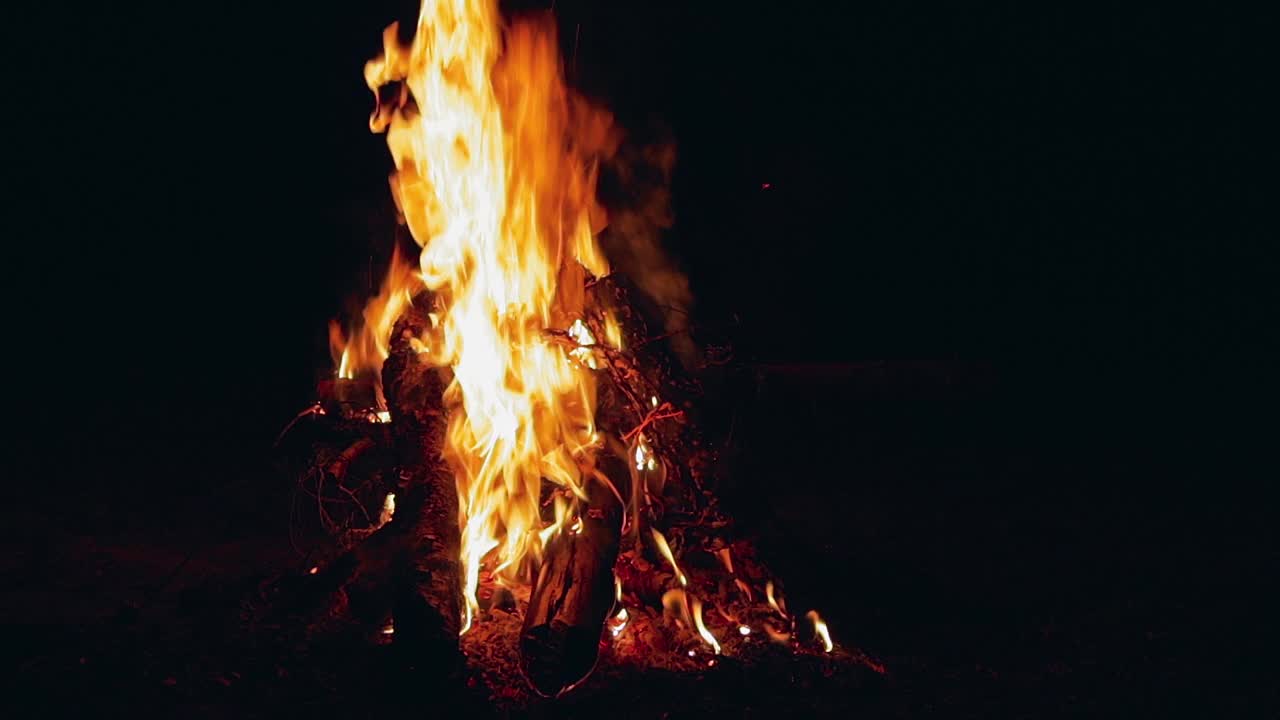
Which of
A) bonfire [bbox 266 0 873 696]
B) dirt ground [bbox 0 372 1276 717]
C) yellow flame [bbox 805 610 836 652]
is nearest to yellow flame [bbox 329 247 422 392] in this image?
bonfire [bbox 266 0 873 696]

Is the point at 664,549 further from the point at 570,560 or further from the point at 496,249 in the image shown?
the point at 496,249

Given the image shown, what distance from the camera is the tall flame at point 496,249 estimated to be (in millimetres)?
4168

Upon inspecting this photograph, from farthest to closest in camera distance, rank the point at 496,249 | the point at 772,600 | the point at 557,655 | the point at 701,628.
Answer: the point at 496,249, the point at 772,600, the point at 701,628, the point at 557,655

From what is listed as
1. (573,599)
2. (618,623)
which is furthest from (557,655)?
(618,623)

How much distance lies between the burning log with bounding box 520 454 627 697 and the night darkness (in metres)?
2.43

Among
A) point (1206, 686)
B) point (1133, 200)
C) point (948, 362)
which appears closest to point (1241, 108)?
point (1133, 200)

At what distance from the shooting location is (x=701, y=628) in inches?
153

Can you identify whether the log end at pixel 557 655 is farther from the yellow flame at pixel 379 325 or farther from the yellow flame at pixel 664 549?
the yellow flame at pixel 379 325

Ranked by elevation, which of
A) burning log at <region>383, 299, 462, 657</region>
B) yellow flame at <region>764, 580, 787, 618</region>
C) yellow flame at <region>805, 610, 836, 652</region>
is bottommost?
yellow flame at <region>805, 610, 836, 652</region>

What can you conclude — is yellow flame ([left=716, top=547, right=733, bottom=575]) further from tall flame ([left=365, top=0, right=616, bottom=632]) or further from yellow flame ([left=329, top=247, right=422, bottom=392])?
yellow flame ([left=329, top=247, right=422, bottom=392])

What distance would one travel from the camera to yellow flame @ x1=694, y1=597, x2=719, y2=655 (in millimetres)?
3801

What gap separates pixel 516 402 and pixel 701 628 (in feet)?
4.29

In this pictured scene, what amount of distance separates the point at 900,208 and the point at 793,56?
6.40 feet

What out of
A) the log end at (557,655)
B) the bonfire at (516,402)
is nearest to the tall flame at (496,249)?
the bonfire at (516,402)
